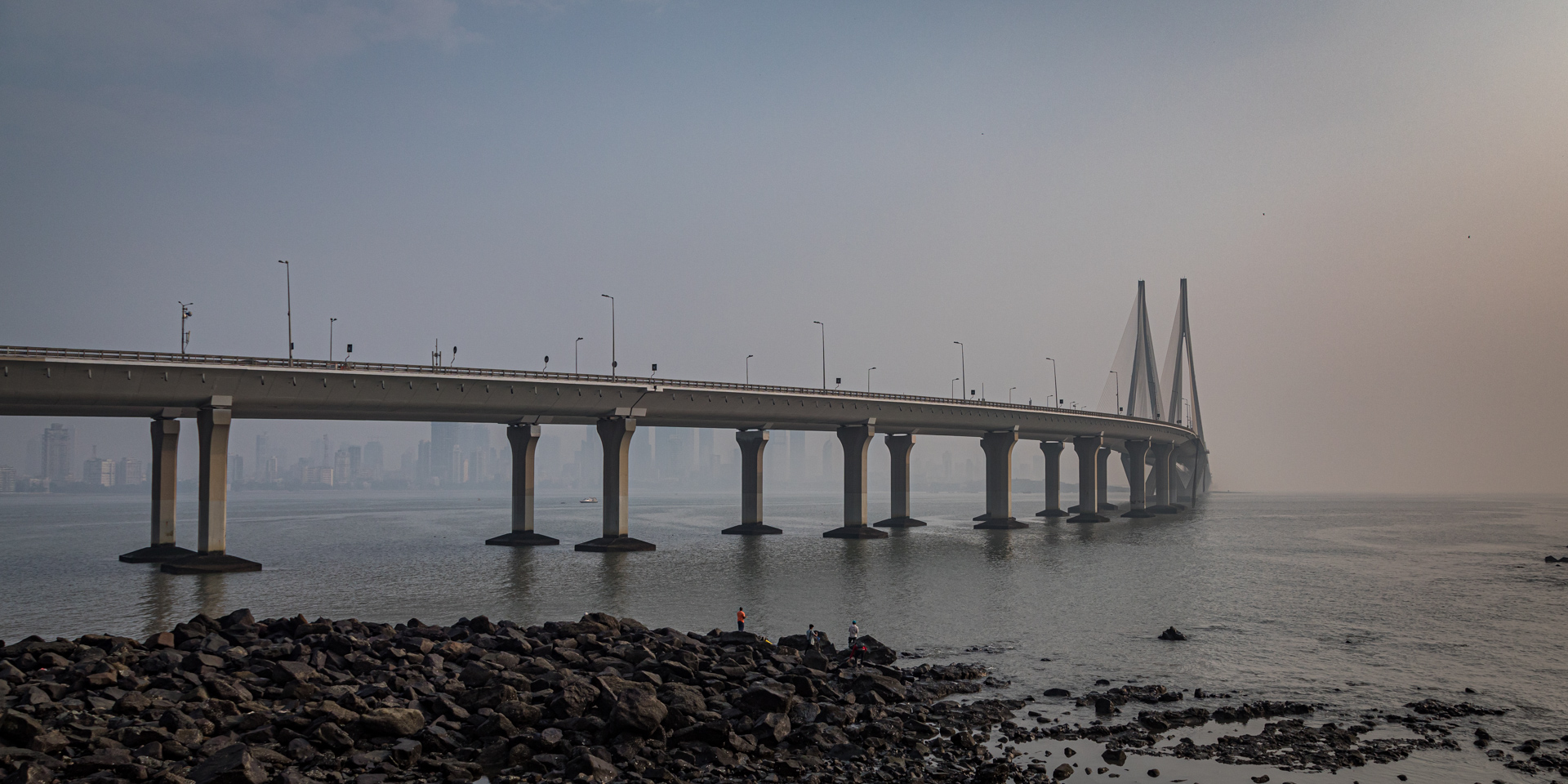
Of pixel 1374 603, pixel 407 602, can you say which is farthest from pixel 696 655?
pixel 1374 603

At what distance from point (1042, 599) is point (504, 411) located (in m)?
40.8

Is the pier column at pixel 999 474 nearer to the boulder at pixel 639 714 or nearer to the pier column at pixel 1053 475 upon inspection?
the pier column at pixel 1053 475

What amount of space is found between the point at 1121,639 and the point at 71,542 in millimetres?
98597

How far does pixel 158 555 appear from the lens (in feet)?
206

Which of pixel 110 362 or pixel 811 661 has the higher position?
pixel 110 362

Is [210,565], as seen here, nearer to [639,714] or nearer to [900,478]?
[639,714]

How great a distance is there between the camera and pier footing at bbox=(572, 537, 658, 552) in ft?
238

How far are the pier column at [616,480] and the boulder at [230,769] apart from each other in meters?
55.3

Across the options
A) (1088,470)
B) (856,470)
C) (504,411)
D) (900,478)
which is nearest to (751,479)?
(856,470)

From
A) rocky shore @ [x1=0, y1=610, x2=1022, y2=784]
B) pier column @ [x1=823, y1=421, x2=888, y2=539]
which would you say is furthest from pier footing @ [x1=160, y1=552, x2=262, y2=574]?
pier column @ [x1=823, y1=421, x2=888, y2=539]

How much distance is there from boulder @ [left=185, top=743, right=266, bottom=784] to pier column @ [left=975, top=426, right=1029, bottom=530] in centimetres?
9639

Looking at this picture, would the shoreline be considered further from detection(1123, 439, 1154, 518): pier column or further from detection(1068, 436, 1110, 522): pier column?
detection(1123, 439, 1154, 518): pier column

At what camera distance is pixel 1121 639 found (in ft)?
114

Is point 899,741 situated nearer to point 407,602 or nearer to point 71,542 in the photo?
point 407,602
